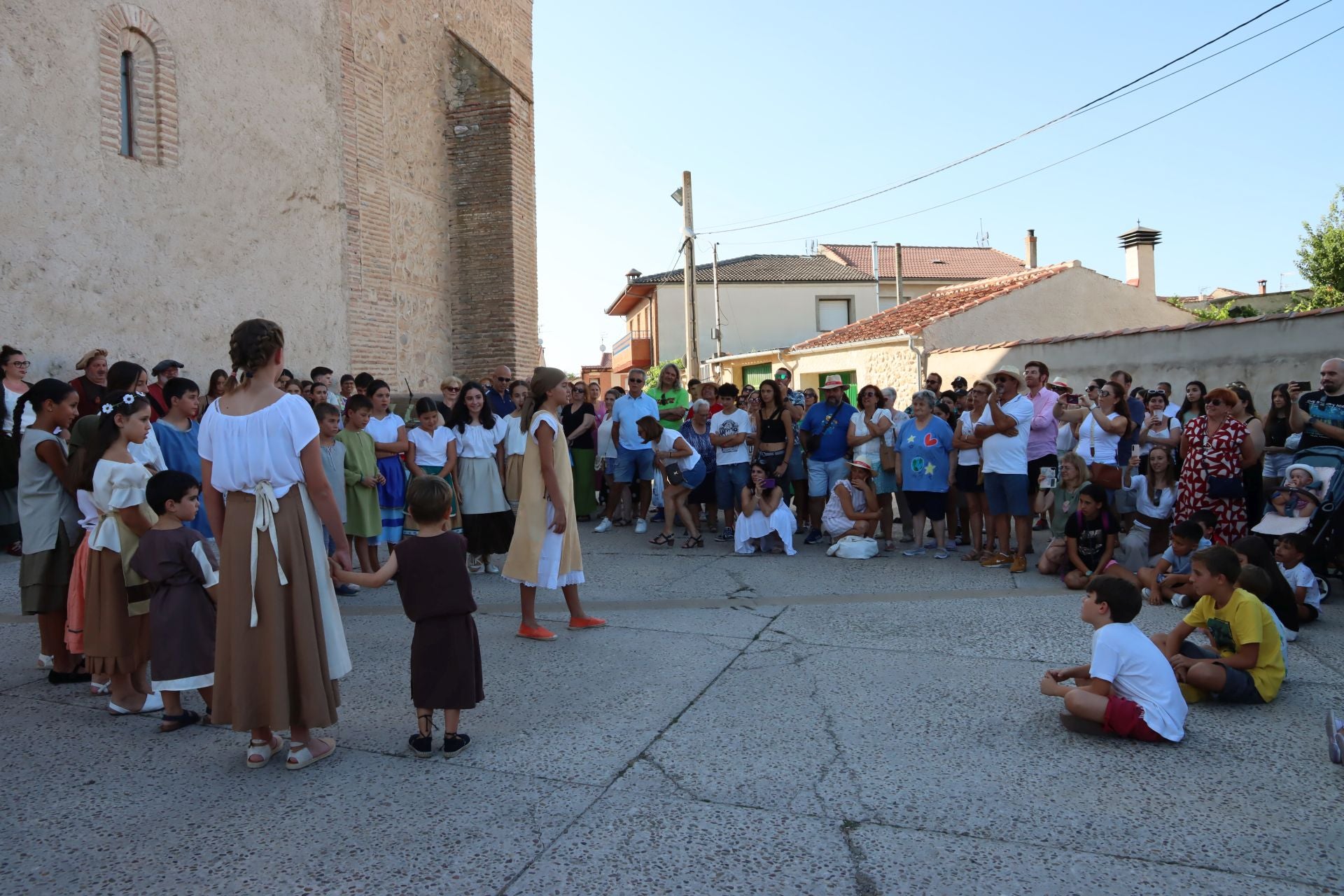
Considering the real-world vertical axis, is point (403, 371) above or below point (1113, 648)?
above

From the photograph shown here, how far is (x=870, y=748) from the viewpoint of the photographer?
4152 millimetres

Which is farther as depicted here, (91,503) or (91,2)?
(91,2)

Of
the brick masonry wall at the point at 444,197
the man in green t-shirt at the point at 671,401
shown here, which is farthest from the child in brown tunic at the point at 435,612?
the brick masonry wall at the point at 444,197

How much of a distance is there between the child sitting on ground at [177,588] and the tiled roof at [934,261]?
159 ft

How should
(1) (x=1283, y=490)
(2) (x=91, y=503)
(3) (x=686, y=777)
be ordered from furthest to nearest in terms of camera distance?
(1) (x=1283, y=490) → (2) (x=91, y=503) → (3) (x=686, y=777)

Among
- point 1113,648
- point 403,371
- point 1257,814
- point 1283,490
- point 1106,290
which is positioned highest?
point 1106,290

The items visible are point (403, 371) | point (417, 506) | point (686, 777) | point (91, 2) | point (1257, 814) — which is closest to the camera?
point (1257, 814)

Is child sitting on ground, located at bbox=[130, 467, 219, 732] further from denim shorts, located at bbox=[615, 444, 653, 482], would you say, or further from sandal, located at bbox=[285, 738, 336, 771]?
denim shorts, located at bbox=[615, 444, 653, 482]

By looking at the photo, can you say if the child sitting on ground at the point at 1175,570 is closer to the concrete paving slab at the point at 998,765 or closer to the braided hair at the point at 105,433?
the concrete paving slab at the point at 998,765

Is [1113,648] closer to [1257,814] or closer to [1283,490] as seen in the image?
[1257,814]

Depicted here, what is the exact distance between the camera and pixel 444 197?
16.0 metres

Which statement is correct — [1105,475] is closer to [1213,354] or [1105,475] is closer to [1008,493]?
[1008,493]

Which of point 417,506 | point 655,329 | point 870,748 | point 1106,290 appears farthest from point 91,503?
point 655,329

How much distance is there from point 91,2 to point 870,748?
1073cm
